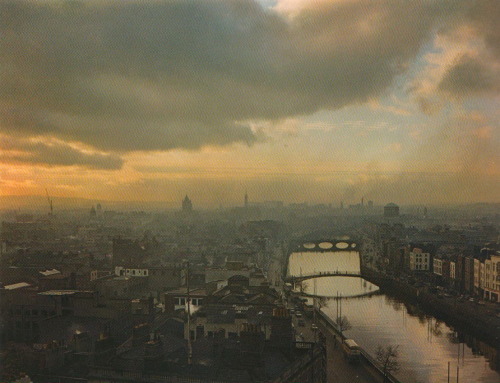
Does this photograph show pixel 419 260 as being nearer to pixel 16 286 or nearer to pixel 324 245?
pixel 324 245

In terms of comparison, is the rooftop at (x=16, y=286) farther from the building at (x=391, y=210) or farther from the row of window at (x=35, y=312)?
the building at (x=391, y=210)

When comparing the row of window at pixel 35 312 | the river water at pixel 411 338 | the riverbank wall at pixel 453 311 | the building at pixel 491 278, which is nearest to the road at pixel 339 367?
the river water at pixel 411 338

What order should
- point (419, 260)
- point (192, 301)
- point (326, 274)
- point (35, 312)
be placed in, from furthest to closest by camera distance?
point (326, 274) < point (419, 260) < point (192, 301) < point (35, 312)

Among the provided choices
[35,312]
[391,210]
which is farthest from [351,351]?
[391,210]

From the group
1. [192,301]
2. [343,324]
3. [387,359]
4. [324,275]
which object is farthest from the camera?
[324,275]

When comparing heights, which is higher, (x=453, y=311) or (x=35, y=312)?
(x=35, y=312)

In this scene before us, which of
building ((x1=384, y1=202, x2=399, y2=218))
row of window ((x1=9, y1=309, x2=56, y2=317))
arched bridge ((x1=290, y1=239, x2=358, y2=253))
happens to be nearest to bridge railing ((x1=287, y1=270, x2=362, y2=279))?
arched bridge ((x1=290, y1=239, x2=358, y2=253))

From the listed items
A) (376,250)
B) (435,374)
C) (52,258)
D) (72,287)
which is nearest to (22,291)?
(72,287)

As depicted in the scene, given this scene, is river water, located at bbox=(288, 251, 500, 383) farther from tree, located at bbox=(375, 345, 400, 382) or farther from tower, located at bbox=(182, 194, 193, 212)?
tower, located at bbox=(182, 194, 193, 212)
